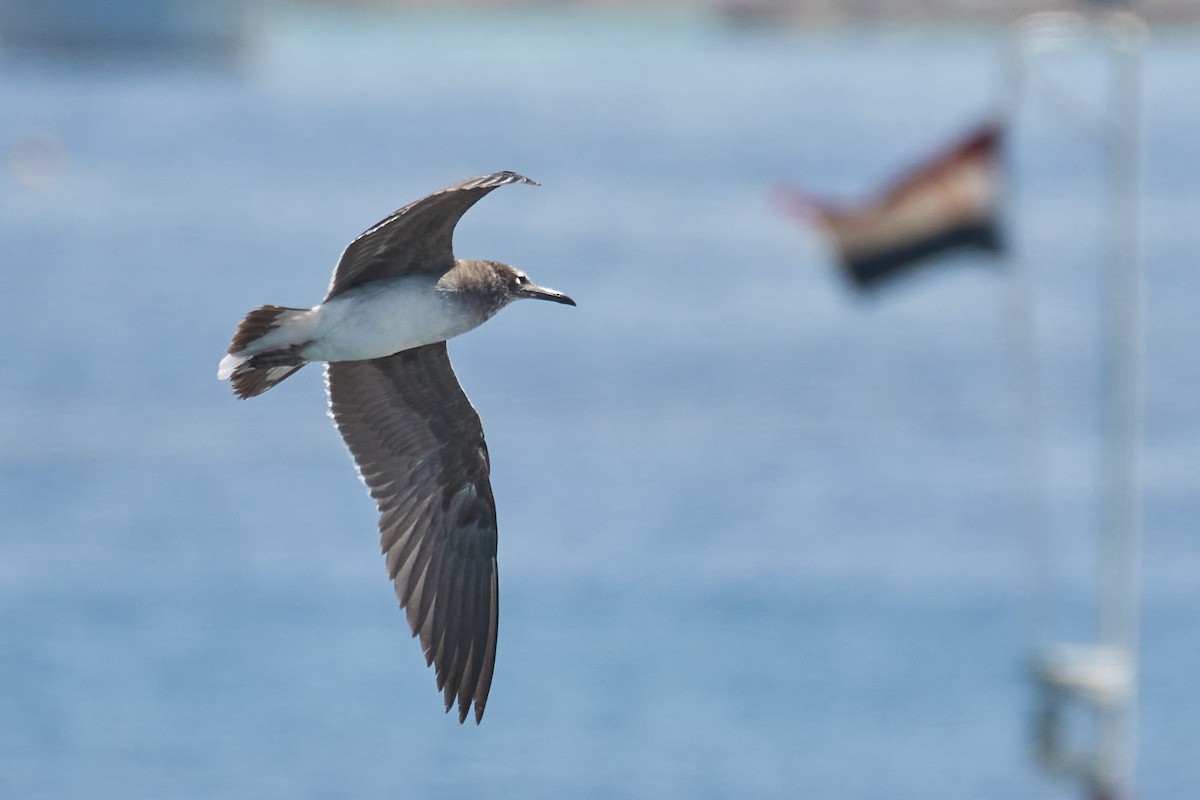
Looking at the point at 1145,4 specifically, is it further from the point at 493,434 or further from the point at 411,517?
the point at 411,517

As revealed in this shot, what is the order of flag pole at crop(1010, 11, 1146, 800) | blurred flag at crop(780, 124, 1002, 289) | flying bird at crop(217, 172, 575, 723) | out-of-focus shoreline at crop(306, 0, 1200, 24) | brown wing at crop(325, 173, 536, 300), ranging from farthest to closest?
out-of-focus shoreline at crop(306, 0, 1200, 24) → blurred flag at crop(780, 124, 1002, 289) → flag pole at crop(1010, 11, 1146, 800) → flying bird at crop(217, 172, 575, 723) → brown wing at crop(325, 173, 536, 300)

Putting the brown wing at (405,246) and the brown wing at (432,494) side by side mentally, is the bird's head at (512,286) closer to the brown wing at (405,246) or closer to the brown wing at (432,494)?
the brown wing at (405,246)

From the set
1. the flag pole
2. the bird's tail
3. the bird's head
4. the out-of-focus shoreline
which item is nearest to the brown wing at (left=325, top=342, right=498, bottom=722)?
the bird's head

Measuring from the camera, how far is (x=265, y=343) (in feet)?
25.9

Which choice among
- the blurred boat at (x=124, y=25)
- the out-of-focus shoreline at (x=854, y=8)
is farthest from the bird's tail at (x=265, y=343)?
the out-of-focus shoreline at (x=854, y=8)

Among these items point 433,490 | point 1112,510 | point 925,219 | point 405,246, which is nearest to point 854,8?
point 1112,510

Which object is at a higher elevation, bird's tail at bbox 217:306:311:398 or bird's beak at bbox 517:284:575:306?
bird's beak at bbox 517:284:575:306

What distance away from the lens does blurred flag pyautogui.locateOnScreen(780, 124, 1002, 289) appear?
14734 mm

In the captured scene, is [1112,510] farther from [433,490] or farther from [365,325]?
[365,325]

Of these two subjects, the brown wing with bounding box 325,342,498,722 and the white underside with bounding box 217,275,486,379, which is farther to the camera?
the brown wing with bounding box 325,342,498,722

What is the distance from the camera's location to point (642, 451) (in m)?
26.5

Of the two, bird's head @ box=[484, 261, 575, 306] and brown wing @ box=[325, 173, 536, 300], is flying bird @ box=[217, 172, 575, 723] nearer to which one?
bird's head @ box=[484, 261, 575, 306]

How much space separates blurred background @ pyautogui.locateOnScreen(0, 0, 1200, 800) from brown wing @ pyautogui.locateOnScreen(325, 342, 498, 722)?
6702 millimetres

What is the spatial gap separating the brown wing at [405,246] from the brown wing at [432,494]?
0.74 m
